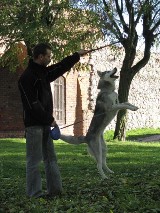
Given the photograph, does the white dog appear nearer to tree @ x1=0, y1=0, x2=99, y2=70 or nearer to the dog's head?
the dog's head

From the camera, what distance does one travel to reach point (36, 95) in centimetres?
730

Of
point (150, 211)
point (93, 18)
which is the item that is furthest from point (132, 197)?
point (93, 18)

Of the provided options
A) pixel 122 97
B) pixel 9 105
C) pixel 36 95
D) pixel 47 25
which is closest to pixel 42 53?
pixel 36 95

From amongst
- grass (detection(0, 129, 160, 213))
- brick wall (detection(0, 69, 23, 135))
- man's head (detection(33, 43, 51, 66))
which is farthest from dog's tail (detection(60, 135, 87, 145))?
brick wall (detection(0, 69, 23, 135))

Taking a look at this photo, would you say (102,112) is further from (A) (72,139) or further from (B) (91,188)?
(B) (91,188)

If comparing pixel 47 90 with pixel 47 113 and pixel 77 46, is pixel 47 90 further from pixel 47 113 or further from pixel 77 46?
pixel 77 46

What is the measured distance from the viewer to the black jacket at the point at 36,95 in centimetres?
728

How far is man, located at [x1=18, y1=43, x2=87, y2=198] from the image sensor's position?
7.30 meters

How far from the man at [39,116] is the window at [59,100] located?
18710 mm

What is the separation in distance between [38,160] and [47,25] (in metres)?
12.4

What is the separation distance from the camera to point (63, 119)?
87.9 feet

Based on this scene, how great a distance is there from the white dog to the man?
4.19 feet

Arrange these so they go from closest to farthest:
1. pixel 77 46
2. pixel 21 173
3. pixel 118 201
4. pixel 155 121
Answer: pixel 118 201
pixel 21 173
pixel 77 46
pixel 155 121

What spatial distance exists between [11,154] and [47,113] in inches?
302
